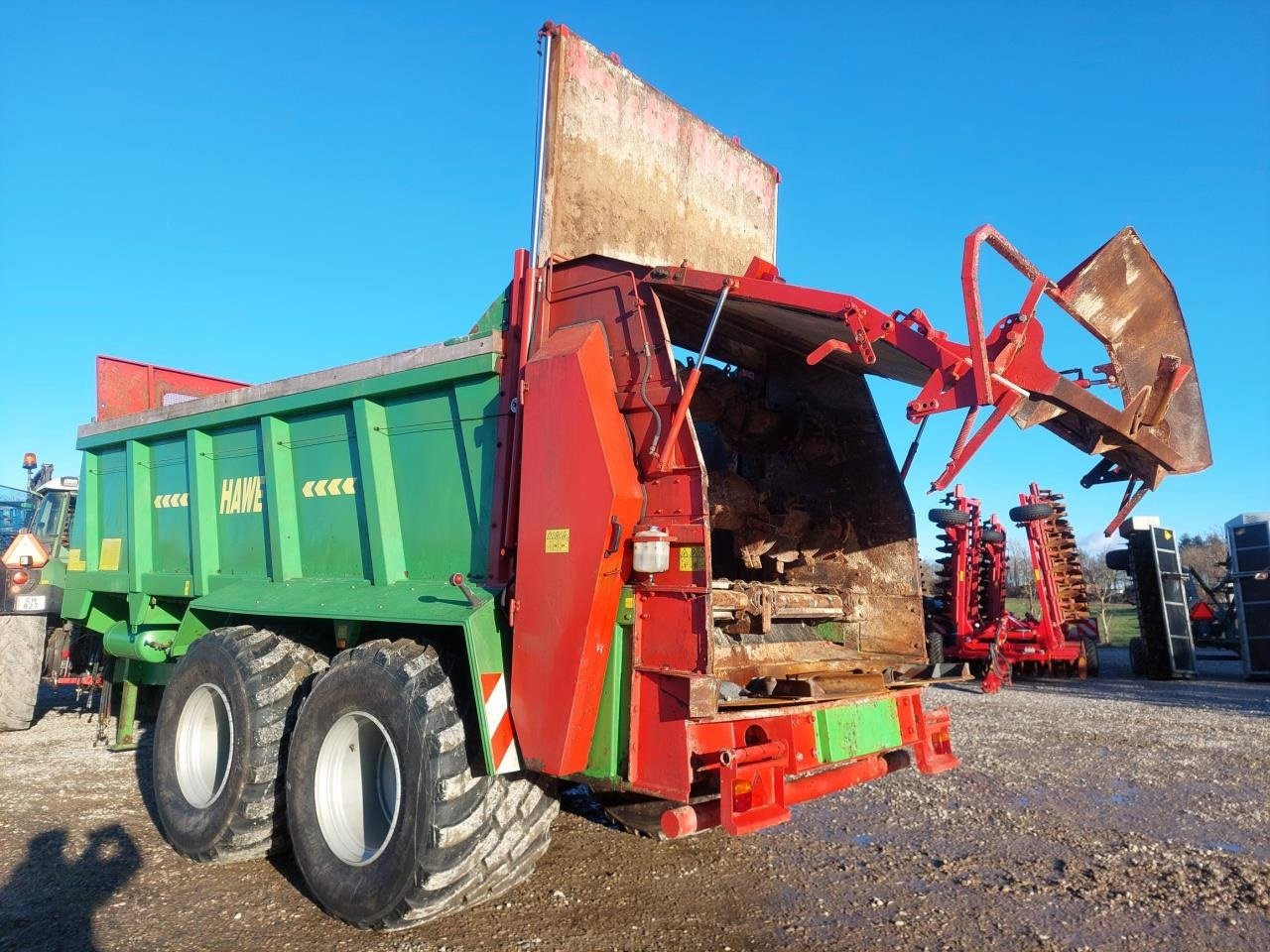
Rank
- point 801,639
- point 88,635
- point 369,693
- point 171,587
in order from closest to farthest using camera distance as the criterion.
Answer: point 369,693 → point 801,639 → point 171,587 → point 88,635

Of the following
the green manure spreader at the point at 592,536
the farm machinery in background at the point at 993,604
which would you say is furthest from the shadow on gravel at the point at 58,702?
the farm machinery in background at the point at 993,604

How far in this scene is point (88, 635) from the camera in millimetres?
8727

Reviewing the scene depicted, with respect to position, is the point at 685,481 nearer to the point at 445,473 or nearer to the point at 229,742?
the point at 445,473

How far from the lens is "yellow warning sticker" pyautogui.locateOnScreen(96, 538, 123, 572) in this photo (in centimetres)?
693

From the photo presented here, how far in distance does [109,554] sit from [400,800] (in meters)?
4.70

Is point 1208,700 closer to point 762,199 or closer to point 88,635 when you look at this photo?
point 762,199

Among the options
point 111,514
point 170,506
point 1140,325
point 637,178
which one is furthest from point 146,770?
point 1140,325

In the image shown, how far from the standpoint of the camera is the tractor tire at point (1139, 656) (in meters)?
14.3

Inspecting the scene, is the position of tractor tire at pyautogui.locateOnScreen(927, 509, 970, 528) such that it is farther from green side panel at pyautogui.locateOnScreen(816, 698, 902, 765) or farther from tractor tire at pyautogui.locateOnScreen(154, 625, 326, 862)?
tractor tire at pyautogui.locateOnScreen(154, 625, 326, 862)

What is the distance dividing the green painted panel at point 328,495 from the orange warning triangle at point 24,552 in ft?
16.0

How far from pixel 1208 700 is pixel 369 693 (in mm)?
11227

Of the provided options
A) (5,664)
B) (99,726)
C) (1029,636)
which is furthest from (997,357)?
(1029,636)

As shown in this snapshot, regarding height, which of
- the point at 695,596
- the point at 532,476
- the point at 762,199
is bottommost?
the point at 695,596

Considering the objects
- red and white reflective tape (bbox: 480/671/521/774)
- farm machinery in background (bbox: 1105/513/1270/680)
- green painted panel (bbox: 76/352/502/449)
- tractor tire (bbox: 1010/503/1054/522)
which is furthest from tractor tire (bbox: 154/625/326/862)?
farm machinery in background (bbox: 1105/513/1270/680)
